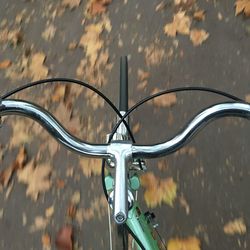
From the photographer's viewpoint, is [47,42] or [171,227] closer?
[171,227]

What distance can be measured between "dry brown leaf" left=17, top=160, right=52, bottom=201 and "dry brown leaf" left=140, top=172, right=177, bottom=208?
45 cm

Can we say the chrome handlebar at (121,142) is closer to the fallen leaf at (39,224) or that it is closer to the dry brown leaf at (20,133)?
the fallen leaf at (39,224)

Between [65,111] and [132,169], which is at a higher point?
[65,111]

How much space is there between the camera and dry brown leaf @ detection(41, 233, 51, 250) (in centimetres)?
194

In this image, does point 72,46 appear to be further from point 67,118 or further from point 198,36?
point 198,36

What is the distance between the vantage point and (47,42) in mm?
2654

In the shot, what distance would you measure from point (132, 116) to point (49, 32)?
836 millimetres

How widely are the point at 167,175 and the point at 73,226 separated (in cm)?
47

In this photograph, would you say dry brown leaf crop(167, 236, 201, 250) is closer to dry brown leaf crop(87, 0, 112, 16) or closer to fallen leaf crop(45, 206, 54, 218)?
fallen leaf crop(45, 206, 54, 218)

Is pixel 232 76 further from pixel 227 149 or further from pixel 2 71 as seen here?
pixel 2 71

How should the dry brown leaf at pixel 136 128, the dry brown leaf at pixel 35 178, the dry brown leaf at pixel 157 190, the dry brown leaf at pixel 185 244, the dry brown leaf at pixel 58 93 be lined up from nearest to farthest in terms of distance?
the dry brown leaf at pixel 185 244
the dry brown leaf at pixel 157 190
the dry brown leaf at pixel 35 178
the dry brown leaf at pixel 136 128
the dry brown leaf at pixel 58 93

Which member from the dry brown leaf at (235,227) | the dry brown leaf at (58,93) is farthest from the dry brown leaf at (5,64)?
the dry brown leaf at (235,227)

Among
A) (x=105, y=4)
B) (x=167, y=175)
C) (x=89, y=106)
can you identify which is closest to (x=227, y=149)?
(x=167, y=175)

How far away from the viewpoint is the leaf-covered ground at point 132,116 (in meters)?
1.96
